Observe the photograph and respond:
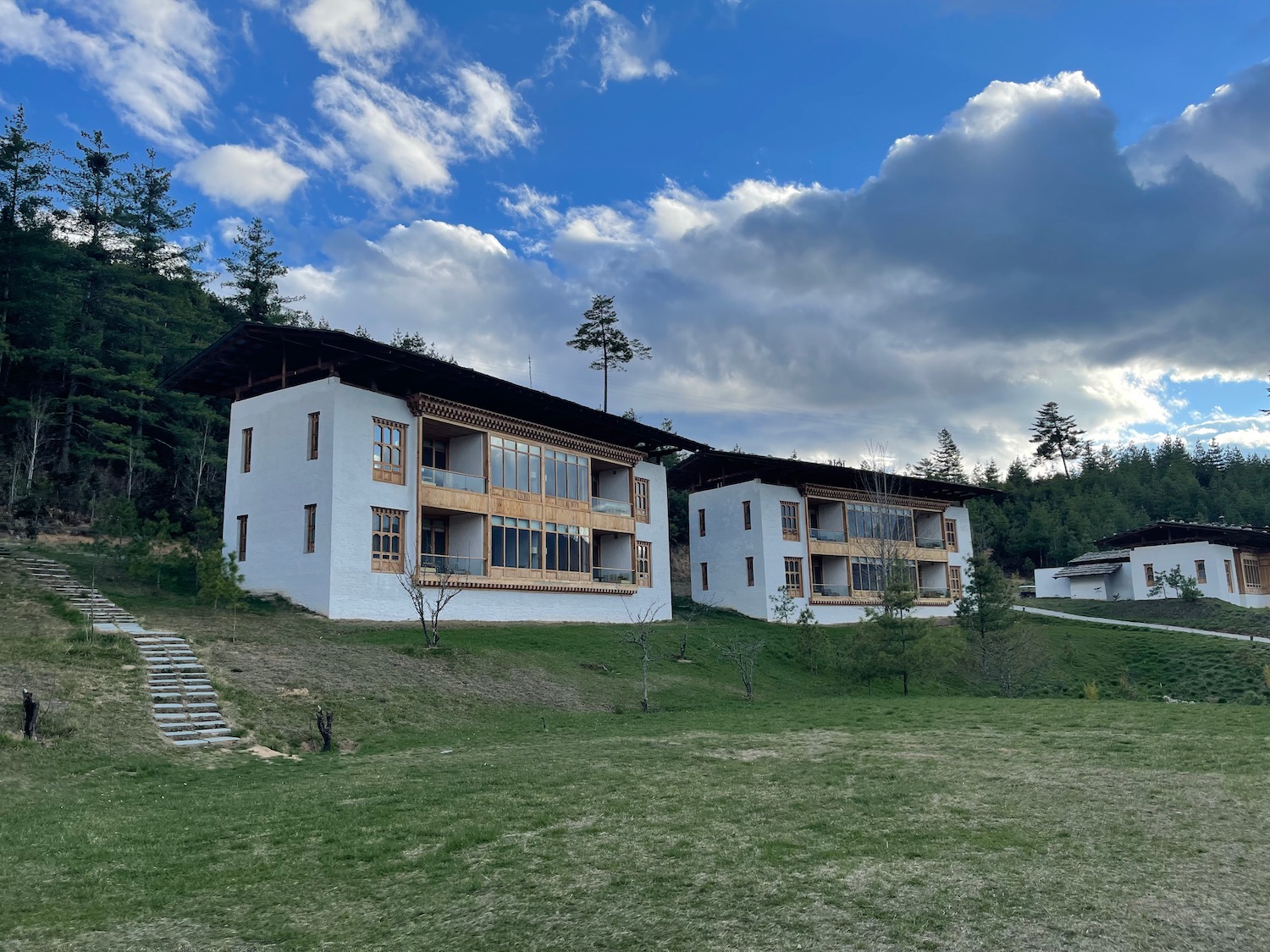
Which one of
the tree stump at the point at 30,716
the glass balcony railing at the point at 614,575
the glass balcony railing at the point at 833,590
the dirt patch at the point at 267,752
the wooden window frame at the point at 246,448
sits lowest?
the dirt patch at the point at 267,752

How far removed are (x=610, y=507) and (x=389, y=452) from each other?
11831 mm

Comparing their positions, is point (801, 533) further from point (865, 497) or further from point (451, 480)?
point (451, 480)

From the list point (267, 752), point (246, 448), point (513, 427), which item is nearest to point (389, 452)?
point (513, 427)

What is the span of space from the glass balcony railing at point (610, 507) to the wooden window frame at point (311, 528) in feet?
42.2

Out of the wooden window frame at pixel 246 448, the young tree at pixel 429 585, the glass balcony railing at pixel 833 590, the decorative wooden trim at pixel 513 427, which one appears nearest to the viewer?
the young tree at pixel 429 585

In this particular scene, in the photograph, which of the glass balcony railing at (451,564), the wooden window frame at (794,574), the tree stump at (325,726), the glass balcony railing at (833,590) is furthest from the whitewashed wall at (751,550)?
the tree stump at (325,726)

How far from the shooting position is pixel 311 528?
30266 mm

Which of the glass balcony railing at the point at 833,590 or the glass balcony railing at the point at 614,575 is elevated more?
the glass balcony railing at the point at 614,575

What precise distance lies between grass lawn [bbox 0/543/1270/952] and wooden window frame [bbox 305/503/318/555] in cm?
918

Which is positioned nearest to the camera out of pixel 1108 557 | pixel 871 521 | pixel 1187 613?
pixel 871 521

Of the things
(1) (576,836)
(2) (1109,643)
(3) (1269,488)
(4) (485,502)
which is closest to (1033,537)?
(3) (1269,488)

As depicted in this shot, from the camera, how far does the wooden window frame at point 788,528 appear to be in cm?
4803

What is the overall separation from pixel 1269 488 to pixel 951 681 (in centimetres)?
8318

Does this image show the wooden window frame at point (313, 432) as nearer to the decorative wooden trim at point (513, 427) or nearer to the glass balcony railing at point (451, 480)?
the decorative wooden trim at point (513, 427)
